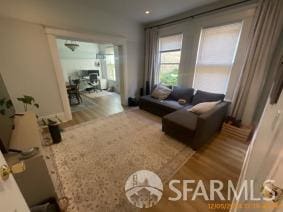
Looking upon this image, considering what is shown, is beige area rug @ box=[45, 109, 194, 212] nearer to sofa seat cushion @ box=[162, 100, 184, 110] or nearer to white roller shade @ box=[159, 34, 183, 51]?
sofa seat cushion @ box=[162, 100, 184, 110]

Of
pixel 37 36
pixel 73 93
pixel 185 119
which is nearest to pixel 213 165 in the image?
pixel 185 119

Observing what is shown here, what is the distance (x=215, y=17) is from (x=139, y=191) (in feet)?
12.0

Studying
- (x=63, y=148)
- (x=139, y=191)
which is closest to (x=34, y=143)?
(x=63, y=148)

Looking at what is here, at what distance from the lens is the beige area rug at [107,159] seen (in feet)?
4.75

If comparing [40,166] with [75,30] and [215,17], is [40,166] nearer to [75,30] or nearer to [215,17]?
[75,30]

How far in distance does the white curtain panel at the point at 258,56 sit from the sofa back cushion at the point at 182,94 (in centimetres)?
96

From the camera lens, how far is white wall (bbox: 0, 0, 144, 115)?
7.47ft

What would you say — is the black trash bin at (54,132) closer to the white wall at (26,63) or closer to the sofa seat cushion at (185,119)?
the white wall at (26,63)

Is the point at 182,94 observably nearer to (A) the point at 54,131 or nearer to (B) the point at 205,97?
(B) the point at 205,97

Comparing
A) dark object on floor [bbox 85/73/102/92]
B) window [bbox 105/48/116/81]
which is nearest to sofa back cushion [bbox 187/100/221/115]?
window [bbox 105/48/116/81]

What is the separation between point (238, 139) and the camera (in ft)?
8.25

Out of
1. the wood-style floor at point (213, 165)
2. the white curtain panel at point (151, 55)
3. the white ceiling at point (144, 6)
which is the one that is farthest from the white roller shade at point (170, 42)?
the wood-style floor at point (213, 165)

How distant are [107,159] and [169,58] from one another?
339cm

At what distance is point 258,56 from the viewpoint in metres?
2.36
